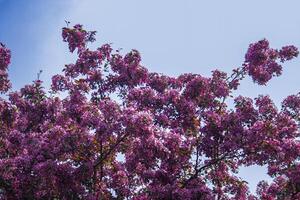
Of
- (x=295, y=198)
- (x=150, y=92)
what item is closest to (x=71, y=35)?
→ (x=150, y=92)

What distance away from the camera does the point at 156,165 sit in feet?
48.4

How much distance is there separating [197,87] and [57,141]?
491 centimetres

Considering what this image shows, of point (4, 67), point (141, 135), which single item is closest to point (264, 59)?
point (141, 135)

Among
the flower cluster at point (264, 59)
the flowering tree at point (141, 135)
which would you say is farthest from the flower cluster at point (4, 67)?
the flower cluster at point (264, 59)

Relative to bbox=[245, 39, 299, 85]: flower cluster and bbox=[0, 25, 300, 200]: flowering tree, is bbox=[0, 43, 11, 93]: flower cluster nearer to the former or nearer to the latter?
bbox=[0, 25, 300, 200]: flowering tree

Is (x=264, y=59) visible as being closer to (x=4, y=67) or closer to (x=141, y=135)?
(x=141, y=135)

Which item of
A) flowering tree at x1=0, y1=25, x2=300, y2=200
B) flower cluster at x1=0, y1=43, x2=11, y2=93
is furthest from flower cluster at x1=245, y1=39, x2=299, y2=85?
flower cluster at x1=0, y1=43, x2=11, y2=93

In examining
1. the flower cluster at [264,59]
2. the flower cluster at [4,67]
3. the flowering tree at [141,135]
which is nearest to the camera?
the flowering tree at [141,135]

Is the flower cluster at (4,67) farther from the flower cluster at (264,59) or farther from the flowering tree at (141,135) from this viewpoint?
the flower cluster at (264,59)

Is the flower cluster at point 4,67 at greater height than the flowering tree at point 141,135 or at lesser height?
greater

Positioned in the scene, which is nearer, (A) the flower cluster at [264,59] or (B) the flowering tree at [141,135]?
(B) the flowering tree at [141,135]

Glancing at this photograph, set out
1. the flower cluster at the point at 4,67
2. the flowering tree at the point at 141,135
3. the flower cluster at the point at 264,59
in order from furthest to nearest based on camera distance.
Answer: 1. the flower cluster at the point at 4,67
2. the flower cluster at the point at 264,59
3. the flowering tree at the point at 141,135

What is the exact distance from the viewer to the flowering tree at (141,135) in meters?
14.1

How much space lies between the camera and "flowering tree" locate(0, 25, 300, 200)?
1406 centimetres
